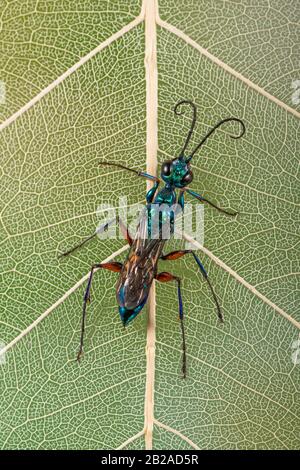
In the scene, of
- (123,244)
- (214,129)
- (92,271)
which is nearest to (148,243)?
(123,244)

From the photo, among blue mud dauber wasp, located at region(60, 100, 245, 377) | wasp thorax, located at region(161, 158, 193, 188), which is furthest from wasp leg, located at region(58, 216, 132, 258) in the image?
wasp thorax, located at region(161, 158, 193, 188)

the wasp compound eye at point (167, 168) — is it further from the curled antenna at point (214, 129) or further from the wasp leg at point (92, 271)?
the wasp leg at point (92, 271)

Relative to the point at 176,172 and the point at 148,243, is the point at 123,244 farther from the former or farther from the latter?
the point at 176,172

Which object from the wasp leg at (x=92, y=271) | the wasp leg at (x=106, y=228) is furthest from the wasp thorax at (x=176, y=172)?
the wasp leg at (x=92, y=271)

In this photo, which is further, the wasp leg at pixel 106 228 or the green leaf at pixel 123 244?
the wasp leg at pixel 106 228

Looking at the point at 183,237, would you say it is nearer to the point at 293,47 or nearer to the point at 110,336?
the point at 110,336

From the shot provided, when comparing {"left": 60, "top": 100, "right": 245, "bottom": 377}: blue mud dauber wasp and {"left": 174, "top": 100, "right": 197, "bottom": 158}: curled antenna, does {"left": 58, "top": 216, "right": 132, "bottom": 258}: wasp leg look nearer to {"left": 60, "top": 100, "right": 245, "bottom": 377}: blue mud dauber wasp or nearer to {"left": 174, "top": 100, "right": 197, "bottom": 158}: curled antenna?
{"left": 60, "top": 100, "right": 245, "bottom": 377}: blue mud dauber wasp

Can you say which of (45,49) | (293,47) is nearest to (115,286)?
(45,49)
